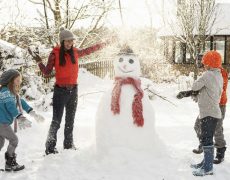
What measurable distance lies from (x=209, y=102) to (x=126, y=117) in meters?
1.20

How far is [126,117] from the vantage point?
5852mm

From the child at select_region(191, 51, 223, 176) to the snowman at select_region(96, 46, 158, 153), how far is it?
0.84m

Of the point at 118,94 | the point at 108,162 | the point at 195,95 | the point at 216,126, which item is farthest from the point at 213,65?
the point at 108,162

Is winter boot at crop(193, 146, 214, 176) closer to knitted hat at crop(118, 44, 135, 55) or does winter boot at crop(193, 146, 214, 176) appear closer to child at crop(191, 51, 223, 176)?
child at crop(191, 51, 223, 176)

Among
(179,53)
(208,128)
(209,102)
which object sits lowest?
(208,128)

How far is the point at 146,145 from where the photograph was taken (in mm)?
5887

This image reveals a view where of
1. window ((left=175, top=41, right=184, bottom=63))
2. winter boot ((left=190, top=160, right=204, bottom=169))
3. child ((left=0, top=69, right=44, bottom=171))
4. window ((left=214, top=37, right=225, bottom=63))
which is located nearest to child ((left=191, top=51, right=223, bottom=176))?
winter boot ((left=190, top=160, right=204, bottom=169))

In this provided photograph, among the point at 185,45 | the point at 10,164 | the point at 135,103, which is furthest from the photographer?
the point at 185,45

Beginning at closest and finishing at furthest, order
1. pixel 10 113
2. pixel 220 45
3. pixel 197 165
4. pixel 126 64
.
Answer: pixel 10 113, pixel 197 165, pixel 126 64, pixel 220 45

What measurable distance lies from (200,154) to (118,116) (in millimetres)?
1501

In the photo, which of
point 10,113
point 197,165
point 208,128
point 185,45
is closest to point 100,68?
point 185,45

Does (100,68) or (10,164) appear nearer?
(10,164)

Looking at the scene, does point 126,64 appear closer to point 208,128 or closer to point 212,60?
point 212,60

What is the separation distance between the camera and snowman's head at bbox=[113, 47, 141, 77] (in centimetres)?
593
